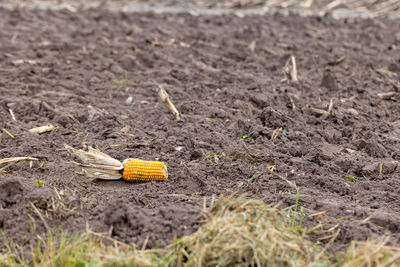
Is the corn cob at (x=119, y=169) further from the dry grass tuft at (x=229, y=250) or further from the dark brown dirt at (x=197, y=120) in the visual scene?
the dry grass tuft at (x=229, y=250)

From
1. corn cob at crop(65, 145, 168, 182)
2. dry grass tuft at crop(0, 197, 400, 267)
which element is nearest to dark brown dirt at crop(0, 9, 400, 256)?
corn cob at crop(65, 145, 168, 182)

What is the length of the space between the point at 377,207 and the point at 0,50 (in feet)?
16.5

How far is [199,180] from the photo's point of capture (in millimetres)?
3445

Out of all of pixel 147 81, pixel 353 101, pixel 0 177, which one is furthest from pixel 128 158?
pixel 353 101

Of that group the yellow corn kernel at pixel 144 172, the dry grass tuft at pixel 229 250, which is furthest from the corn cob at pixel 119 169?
the dry grass tuft at pixel 229 250

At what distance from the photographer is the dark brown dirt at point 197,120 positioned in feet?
9.58

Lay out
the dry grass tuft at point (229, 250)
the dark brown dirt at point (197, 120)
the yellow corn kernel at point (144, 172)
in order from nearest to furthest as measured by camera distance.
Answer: the dry grass tuft at point (229, 250), the dark brown dirt at point (197, 120), the yellow corn kernel at point (144, 172)

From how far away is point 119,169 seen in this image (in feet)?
11.4

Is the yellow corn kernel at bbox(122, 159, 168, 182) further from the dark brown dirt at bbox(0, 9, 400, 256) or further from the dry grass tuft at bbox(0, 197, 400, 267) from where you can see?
the dry grass tuft at bbox(0, 197, 400, 267)

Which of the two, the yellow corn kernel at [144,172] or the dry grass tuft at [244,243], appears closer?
the dry grass tuft at [244,243]

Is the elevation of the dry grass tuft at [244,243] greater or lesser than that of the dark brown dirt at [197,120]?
greater

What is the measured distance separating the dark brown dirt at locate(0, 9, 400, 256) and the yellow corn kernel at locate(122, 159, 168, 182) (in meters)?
0.07

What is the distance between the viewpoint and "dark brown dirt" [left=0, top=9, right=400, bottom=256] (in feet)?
9.58

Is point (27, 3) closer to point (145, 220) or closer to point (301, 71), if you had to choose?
point (301, 71)
